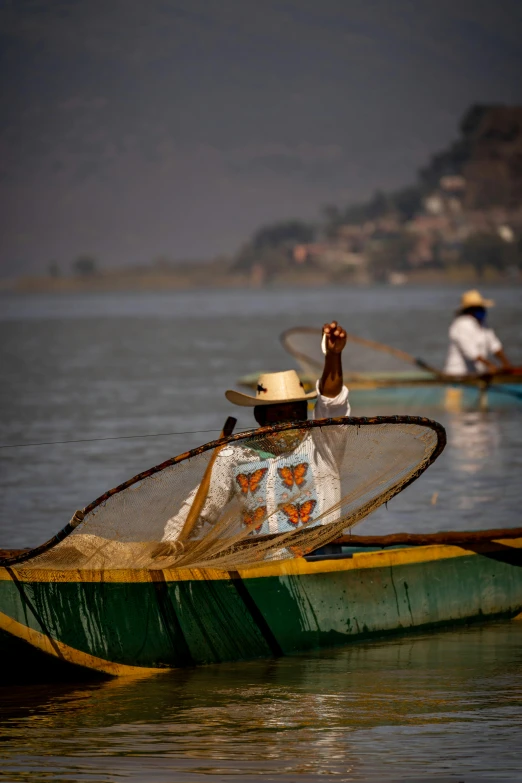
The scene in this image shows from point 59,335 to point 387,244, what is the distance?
2479 inches

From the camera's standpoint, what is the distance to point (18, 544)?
9711mm

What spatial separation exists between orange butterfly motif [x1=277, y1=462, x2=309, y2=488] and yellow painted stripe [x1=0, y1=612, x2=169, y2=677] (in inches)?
38.6

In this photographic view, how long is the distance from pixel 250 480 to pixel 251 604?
0.60 metres

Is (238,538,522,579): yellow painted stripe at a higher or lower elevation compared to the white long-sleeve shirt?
lower

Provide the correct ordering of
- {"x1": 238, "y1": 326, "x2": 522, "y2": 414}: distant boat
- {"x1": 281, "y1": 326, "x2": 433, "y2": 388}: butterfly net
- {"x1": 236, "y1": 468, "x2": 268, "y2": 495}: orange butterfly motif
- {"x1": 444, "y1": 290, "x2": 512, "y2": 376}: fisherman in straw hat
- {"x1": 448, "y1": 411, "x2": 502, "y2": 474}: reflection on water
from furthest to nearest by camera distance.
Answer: {"x1": 281, "y1": 326, "x2": 433, "y2": 388}: butterfly net → {"x1": 238, "y1": 326, "x2": 522, "y2": 414}: distant boat → {"x1": 444, "y1": 290, "x2": 512, "y2": 376}: fisherman in straw hat → {"x1": 448, "y1": 411, "x2": 502, "y2": 474}: reflection on water → {"x1": 236, "y1": 468, "x2": 268, "y2": 495}: orange butterfly motif

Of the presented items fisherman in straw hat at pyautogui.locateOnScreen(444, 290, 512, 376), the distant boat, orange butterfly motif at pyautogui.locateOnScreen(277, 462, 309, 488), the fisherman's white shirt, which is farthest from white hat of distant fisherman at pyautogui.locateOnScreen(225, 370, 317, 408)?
the fisherman's white shirt

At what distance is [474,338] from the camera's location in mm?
15539

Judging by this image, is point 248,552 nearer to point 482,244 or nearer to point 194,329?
point 194,329

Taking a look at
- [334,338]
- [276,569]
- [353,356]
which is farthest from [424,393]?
[276,569]

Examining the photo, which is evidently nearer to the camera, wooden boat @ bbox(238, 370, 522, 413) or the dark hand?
the dark hand

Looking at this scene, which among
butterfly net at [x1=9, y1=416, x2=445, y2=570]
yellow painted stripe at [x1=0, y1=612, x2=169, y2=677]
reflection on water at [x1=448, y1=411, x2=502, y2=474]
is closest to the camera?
yellow painted stripe at [x1=0, y1=612, x2=169, y2=677]

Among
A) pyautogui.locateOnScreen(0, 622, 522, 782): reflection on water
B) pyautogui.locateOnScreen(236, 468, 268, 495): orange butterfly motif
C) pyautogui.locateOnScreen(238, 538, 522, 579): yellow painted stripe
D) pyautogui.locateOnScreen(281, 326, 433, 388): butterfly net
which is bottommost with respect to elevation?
pyautogui.locateOnScreen(0, 622, 522, 782): reflection on water

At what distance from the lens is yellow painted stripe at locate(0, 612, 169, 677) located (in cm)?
617

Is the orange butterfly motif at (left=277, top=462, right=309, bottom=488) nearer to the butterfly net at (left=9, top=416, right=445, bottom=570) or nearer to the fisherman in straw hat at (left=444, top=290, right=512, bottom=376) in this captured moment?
the butterfly net at (left=9, top=416, right=445, bottom=570)
